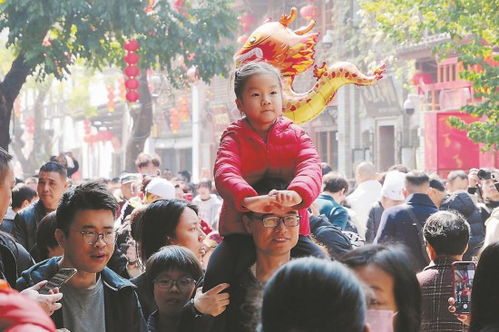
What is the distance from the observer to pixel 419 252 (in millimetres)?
8305

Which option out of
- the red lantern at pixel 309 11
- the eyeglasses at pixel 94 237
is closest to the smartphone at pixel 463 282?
the eyeglasses at pixel 94 237

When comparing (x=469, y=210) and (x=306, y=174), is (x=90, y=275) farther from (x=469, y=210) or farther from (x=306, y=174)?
(x=469, y=210)

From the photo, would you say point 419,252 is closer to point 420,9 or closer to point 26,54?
point 420,9

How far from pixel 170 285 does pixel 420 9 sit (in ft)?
32.5

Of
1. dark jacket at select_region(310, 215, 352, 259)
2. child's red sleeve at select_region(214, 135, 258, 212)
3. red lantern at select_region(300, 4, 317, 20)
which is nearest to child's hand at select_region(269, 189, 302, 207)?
child's red sleeve at select_region(214, 135, 258, 212)

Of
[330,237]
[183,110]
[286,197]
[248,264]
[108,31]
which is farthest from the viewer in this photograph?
[183,110]

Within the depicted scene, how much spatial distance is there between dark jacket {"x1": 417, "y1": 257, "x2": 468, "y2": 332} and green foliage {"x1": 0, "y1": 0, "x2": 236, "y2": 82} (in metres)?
11.3

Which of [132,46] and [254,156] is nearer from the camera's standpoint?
[254,156]

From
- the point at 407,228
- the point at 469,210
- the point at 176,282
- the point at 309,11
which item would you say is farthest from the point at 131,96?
the point at 176,282

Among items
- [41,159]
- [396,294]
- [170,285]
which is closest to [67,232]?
[170,285]

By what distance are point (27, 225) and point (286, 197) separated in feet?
12.0

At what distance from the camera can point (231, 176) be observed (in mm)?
3920

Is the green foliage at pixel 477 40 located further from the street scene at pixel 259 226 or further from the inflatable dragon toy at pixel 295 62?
the inflatable dragon toy at pixel 295 62

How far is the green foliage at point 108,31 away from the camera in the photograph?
1584 centimetres
